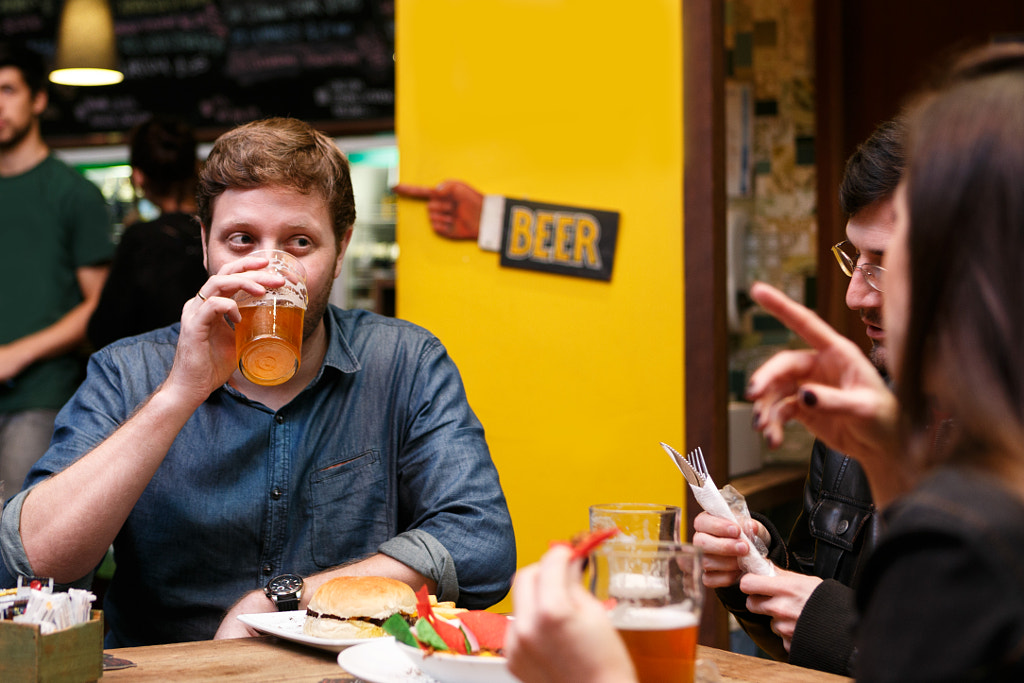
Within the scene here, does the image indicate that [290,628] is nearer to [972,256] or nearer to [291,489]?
[291,489]

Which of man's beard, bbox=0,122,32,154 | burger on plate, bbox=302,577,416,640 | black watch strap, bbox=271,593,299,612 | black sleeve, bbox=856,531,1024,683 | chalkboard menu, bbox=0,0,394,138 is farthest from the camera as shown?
chalkboard menu, bbox=0,0,394,138

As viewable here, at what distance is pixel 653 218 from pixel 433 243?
72 centimetres

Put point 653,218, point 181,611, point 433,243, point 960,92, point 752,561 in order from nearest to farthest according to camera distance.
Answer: point 960,92
point 752,561
point 181,611
point 653,218
point 433,243

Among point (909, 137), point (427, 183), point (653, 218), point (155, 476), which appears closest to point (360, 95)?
point (427, 183)

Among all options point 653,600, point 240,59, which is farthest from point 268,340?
point 240,59

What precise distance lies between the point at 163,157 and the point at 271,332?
2022 mm

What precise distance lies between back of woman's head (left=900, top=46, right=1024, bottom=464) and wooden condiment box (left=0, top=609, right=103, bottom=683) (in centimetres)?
98

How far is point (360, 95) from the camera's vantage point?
4.61 meters

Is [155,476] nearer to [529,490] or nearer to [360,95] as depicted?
[529,490]

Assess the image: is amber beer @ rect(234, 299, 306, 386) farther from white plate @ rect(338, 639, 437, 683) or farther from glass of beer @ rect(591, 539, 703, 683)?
glass of beer @ rect(591, 539, 703, 683)

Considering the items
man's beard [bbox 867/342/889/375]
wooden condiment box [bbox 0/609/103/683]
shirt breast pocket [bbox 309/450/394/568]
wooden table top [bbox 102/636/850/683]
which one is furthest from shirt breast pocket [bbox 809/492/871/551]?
wooden condiment box [bbox 0/609/103/683]

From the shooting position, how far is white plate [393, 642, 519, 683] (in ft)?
3.36

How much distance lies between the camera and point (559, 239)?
2.97m

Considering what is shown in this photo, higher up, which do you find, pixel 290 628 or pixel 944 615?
pixel 944 615
